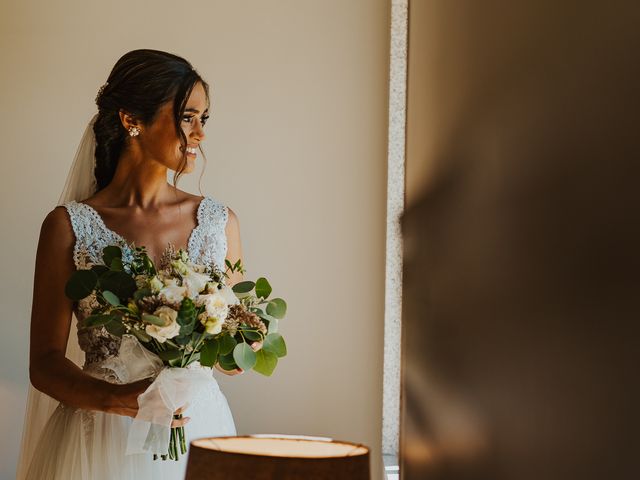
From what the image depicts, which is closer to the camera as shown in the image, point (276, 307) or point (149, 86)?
point (276, 307)

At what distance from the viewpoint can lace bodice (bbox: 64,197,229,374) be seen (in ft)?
7.64

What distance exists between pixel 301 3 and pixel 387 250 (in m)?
1.00

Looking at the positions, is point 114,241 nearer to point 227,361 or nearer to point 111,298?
A: point 111,298

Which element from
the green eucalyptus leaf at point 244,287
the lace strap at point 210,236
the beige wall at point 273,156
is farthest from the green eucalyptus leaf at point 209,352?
the beige wall at point 273,156

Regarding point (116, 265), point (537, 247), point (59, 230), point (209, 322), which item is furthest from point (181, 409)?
point (537, 247)

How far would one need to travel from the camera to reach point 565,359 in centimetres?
96

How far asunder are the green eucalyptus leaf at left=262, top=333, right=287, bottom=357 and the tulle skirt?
0.61 ft

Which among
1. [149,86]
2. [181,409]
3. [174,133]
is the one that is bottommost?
[181,409]

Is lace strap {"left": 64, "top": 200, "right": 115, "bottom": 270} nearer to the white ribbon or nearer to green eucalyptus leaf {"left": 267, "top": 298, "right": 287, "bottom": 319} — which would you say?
the white ribbon

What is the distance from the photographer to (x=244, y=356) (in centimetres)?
204

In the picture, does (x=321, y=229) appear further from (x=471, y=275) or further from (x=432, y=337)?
(x=471, y=275)

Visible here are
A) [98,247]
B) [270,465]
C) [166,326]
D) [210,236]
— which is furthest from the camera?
[210,236]

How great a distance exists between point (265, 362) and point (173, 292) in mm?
334

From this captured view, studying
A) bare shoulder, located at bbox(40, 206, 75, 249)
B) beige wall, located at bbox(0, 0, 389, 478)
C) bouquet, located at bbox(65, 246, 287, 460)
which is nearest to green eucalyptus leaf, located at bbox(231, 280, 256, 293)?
bouquet, located at bbox(65, 246, 287, 460)
